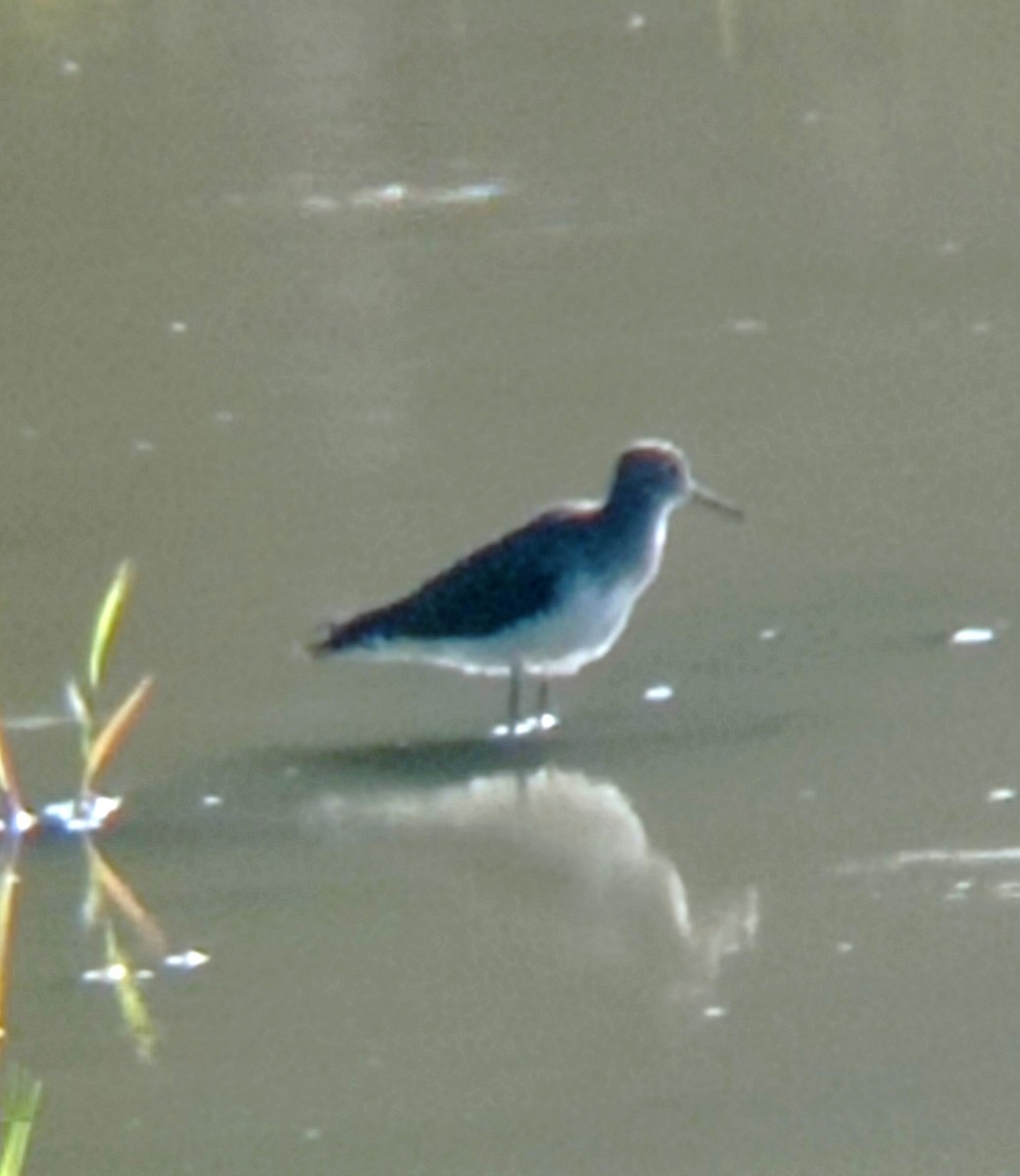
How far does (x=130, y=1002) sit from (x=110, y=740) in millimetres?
748

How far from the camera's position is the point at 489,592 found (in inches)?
294

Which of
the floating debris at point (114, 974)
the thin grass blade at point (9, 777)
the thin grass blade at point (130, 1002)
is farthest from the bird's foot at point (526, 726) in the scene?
the floating debris at point (114, 974)

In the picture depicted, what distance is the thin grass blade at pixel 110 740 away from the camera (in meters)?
6.46

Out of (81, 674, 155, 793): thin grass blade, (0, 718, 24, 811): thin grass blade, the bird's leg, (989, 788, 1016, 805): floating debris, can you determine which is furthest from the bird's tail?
(989, 788, 1016, 805): floating debris

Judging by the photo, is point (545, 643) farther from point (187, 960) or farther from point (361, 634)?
point (187, 960)

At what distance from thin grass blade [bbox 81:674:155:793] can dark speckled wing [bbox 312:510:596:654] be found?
43cm

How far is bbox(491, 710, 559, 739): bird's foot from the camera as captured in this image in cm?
727

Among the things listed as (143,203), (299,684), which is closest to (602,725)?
(299,684)

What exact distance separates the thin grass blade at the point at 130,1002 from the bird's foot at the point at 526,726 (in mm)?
1232

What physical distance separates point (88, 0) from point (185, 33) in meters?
0.91

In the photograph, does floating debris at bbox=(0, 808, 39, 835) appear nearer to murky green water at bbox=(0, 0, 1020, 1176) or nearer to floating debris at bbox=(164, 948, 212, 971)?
murky green water at bbox=(0, 0, 1020, 1176)

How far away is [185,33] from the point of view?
14.2m

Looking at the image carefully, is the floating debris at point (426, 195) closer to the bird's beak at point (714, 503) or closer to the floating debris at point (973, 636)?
the bird's beak at point (714, 503)

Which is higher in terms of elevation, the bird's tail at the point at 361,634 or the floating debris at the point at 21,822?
the bird's tail at the point at 361,634
